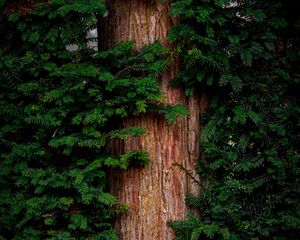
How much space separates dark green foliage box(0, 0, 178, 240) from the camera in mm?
3441

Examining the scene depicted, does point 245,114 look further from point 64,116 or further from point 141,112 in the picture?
point 64,116

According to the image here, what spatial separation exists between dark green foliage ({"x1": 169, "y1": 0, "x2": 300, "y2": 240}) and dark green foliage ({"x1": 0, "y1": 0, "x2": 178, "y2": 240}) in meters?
0.43

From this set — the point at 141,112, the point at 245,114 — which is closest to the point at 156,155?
the point at 141,112

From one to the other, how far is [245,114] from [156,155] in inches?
35.0

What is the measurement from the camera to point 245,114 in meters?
3.49

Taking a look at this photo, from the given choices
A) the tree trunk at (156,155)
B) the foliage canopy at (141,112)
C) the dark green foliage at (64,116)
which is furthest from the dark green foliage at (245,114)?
the dark green foliage at (64,116)

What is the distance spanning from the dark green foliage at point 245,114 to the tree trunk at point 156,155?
0.13 meters

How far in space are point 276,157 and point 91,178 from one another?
1.64 m

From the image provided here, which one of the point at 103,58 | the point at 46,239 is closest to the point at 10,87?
the point at 103,58

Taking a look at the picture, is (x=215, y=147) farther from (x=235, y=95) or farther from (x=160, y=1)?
(x=160, y=1)

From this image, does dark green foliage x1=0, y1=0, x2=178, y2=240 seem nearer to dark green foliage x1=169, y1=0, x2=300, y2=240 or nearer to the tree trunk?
the tree trunk

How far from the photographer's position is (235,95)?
143 inches

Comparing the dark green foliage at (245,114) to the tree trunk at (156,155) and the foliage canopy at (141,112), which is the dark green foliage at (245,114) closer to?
the foliage canopy at (141,112)

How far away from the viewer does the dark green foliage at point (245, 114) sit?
11.2 feet
